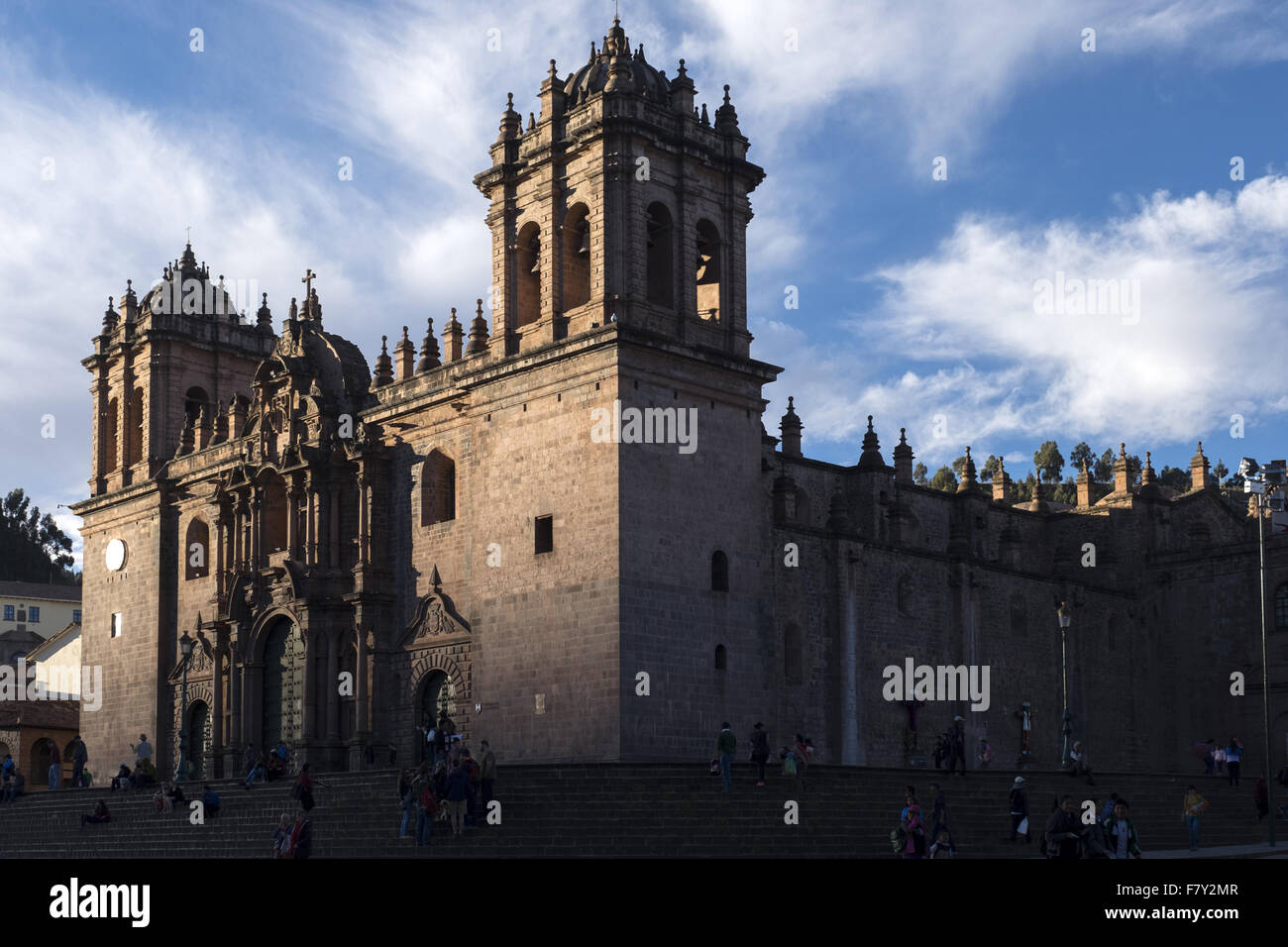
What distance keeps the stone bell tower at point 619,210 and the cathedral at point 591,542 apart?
0.08m

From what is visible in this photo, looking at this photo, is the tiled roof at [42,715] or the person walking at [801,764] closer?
the person walking at [801,764]

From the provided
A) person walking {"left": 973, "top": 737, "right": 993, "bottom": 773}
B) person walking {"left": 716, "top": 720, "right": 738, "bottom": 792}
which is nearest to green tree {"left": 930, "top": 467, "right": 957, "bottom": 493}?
person walking {"left": 973, "top": 737, "right": 993, "bottom": 773}

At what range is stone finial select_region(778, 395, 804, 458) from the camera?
42000 mm

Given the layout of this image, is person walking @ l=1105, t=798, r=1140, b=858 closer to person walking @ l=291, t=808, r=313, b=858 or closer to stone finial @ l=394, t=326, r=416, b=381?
person walking @ l=291, t=808, r=313, b=858

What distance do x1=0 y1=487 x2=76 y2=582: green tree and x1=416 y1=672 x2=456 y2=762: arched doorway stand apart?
70.0 m

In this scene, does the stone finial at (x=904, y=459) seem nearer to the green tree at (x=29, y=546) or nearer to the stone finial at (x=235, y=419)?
the stone finial at (x=235, y=419)

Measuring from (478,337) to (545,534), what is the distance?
18.9 ft

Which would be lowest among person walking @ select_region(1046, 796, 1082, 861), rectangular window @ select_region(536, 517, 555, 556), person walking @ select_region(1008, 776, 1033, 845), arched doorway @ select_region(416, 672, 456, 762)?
person walking @ select_region(1008, 776, 1033, 845)

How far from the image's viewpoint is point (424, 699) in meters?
37.6

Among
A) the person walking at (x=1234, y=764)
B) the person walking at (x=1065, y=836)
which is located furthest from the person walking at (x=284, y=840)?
the person walking at (x=1234, y=764)

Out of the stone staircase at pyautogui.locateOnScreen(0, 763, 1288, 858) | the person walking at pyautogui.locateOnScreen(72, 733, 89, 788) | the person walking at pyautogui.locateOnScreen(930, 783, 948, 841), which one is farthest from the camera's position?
the person walking at pyautogui.locateOnScreen(72, 733, 89, 788)

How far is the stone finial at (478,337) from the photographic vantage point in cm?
3791
